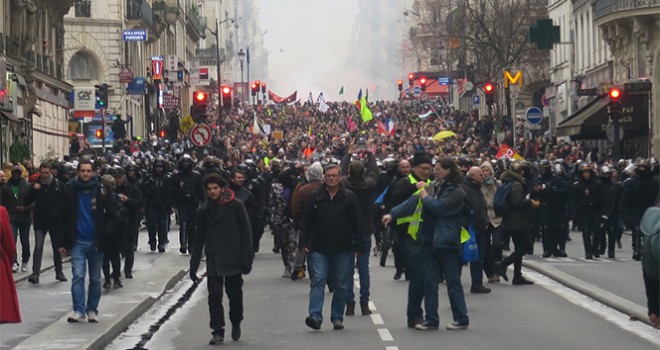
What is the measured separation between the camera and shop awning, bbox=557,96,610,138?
5019 centimetres

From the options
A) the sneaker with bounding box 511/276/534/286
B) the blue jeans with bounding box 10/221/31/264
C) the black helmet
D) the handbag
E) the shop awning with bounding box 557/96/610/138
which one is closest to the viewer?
the handbag

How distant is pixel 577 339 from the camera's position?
14.7 metres

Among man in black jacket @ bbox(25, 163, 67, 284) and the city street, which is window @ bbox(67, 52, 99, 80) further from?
man in black jacket @ bbox(25, 163, 67, 284)

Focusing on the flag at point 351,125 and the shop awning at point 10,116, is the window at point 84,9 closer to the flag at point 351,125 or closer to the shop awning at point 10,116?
the flag at point 351,125

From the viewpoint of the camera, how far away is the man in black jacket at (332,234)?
51.6ft

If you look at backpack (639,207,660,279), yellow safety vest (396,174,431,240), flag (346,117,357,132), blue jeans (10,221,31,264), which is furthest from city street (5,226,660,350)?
flag (346,117,357,132)

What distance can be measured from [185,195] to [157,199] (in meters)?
0.98

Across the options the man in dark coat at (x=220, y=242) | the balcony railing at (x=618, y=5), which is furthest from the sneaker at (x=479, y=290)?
the balcony railing at (x=618, y=5)

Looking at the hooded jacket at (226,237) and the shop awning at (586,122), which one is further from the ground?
the shop awning at (586,122)

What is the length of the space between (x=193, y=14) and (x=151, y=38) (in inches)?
1475

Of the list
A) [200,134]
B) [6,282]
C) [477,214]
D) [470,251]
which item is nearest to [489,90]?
[200,134]

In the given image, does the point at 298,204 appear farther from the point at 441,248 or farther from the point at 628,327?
the point at 628,327

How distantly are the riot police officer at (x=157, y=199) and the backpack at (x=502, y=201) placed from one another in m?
9.03

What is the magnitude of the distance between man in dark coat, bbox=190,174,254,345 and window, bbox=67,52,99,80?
187 feet
